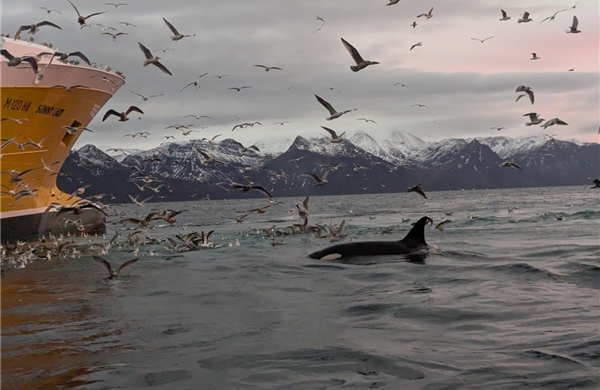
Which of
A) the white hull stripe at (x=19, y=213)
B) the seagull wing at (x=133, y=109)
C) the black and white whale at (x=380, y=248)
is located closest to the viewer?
the seagull wing at (x=133, y=109)

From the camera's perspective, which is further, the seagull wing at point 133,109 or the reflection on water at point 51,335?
the seagull wing at point 133,109

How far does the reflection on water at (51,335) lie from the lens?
827 cm

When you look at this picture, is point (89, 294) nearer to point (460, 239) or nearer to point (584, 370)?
point (584, 370)

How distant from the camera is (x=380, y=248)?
20.4 metres

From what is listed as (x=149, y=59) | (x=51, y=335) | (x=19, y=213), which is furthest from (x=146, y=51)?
(x=19, y=213)

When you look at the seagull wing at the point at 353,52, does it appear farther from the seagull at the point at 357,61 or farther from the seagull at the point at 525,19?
the seagull at the point at 525,19

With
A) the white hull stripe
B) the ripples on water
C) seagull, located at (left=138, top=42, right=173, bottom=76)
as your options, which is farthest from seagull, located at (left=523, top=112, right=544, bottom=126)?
the white hull stripe

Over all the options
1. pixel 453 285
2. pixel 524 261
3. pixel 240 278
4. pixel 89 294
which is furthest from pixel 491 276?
pixel 89 294

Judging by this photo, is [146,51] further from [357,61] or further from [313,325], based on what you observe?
[313,325]

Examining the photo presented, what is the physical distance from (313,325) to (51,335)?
4.38 metres

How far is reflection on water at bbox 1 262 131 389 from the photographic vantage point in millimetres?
8271

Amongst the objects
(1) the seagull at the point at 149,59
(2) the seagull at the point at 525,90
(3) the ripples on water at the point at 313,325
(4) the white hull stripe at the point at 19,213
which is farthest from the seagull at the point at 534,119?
(4) the white hull stripe at the point at 19,213

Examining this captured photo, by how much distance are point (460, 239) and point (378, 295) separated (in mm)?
15346

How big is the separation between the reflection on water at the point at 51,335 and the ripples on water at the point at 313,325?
3 centimetres
